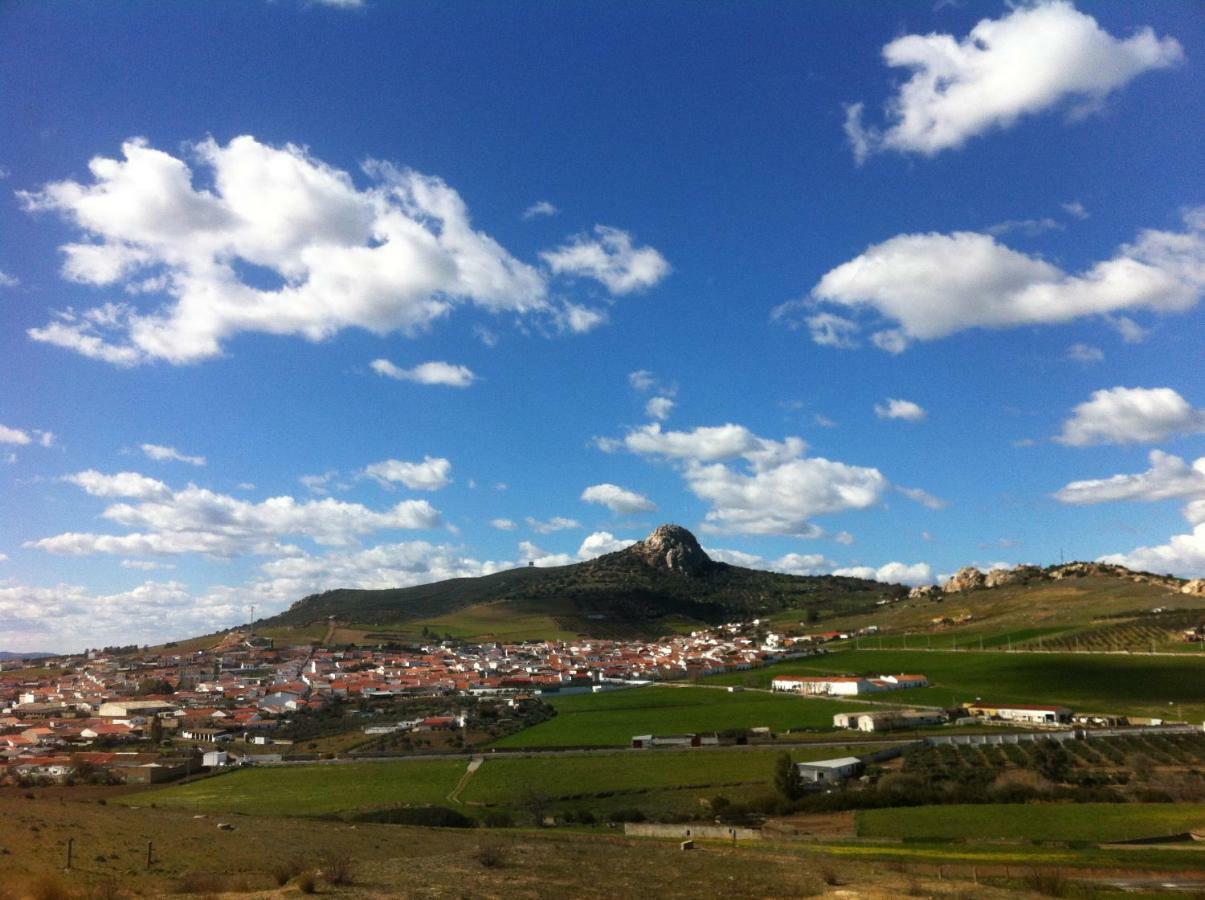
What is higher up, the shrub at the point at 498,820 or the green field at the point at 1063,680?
the shrub at the point at 498,820

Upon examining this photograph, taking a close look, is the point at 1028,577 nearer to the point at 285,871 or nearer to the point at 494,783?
the point at 494,783

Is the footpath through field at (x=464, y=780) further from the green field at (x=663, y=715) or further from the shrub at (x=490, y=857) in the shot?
the shrub at (x=490, y=857)

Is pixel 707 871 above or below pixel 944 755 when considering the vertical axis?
above

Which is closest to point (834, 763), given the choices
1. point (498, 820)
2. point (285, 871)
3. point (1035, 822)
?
point (1035, 822)

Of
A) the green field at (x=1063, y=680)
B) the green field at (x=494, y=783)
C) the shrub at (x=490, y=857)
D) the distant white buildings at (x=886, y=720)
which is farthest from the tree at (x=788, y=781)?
the green field at (x=1063, y=680)

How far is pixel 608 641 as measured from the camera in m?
158

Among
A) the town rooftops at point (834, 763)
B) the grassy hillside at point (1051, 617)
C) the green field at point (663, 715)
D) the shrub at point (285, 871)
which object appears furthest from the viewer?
the grassy hillside at point (1051, 617)

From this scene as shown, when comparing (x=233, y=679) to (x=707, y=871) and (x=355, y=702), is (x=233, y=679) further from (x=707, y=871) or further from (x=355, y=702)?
(x=707, y=871)

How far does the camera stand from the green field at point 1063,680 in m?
69.7

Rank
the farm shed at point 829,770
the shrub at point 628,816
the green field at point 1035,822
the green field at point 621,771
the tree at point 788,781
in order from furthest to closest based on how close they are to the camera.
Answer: the green field at point 621,771 → the farm shed at point 829,770 → the tree at point 788,781 → the shrub at point 628,816 → the green field at point 1035,822

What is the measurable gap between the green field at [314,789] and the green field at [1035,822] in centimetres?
2218

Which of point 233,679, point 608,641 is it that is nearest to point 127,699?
point 233,679

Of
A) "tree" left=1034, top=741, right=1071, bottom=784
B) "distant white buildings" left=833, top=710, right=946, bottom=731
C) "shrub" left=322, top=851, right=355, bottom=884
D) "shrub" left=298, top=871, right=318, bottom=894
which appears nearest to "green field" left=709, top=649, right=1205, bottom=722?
"distant white buildings" left=833, top=710, right=946, bottom=731

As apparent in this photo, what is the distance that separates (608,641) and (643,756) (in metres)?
104
